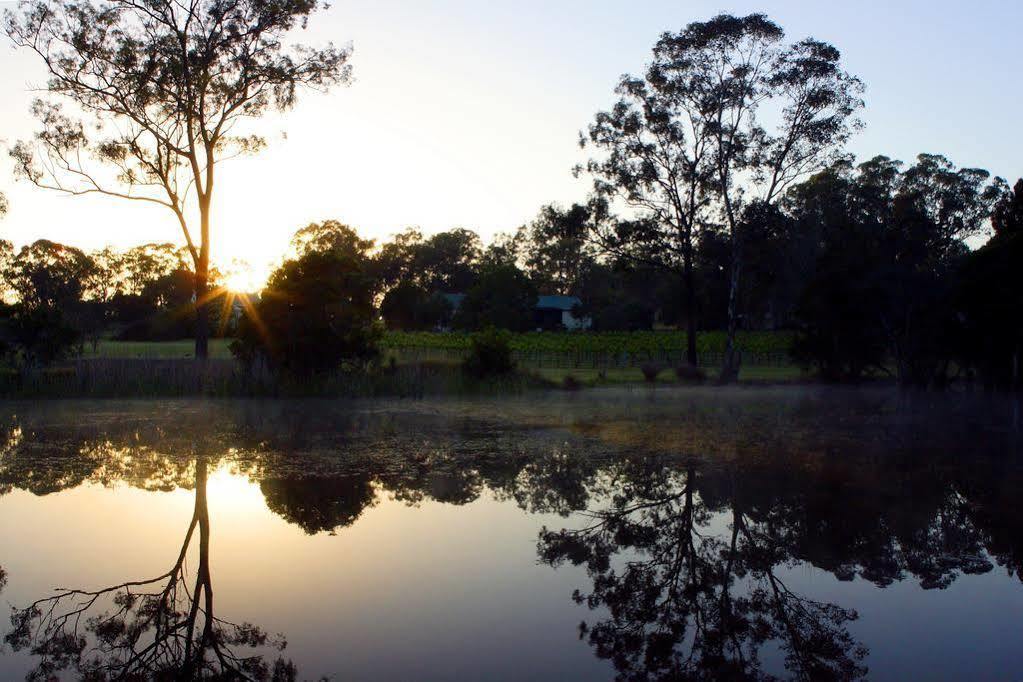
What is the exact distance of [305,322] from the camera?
2144 cm

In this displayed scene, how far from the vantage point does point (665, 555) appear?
23.1 ft

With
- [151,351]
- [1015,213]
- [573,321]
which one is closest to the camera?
[1015,213]

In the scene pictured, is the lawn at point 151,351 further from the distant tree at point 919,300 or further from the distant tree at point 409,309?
the distant tree at point 919,300

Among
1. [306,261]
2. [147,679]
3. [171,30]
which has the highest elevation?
[171,30]

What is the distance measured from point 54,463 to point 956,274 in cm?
2256

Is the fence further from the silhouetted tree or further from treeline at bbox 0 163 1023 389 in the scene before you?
the silhouetted tree

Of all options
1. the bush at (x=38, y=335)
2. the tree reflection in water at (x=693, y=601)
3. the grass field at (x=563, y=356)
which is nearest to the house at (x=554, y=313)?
the grass field at (x=563, y=356)

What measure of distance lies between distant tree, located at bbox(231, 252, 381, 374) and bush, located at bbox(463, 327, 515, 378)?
9.64 feet

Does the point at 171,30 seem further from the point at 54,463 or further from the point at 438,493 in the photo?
the point at 438,493

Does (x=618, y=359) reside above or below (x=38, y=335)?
below

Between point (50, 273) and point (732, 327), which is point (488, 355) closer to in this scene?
point (732, 327)

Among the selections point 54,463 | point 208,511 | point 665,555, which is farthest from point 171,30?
point 665,555

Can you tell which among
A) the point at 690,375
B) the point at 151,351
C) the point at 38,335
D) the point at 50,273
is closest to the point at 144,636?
the point at 38,335

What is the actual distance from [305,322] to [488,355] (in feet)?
15.9
